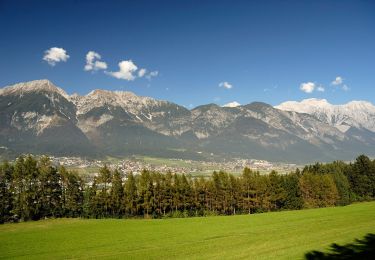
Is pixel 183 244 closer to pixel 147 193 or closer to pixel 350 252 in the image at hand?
pixel 350 252

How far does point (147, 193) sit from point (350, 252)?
59.6 m

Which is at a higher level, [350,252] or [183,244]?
Result: [350,252]

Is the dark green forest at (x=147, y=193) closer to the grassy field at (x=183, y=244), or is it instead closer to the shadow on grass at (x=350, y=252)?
the grassy field at (x=183, y=244)

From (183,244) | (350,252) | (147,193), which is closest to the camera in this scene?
(350,252)

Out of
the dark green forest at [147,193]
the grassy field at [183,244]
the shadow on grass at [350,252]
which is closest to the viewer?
the shadow on grass at [350,252]

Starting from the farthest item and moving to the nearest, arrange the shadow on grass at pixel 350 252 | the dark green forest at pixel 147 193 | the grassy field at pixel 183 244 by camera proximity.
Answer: the dark green forest at pixel 147 193 < the grassy field at pixel 183 244 < the shadow on grass at pixel 350 252

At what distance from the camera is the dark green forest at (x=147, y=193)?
74.2 metres

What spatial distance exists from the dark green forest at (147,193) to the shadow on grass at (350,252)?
55.8 m

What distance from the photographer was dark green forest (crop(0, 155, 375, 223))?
7425 cm

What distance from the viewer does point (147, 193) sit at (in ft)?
269

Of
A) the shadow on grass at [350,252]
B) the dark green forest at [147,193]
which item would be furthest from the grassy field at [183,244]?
the dark green forest at [147,193]

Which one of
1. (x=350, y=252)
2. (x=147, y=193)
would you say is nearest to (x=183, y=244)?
(x=350, y=252)

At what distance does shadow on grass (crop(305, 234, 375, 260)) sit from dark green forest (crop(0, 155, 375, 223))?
55.8 metres

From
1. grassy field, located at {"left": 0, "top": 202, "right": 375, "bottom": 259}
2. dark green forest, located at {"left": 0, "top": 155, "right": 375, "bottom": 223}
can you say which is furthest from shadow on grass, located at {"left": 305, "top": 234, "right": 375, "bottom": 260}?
dark green forest, located at {"left": 0, "top": 155, "right": 375, "bottom": 223}
